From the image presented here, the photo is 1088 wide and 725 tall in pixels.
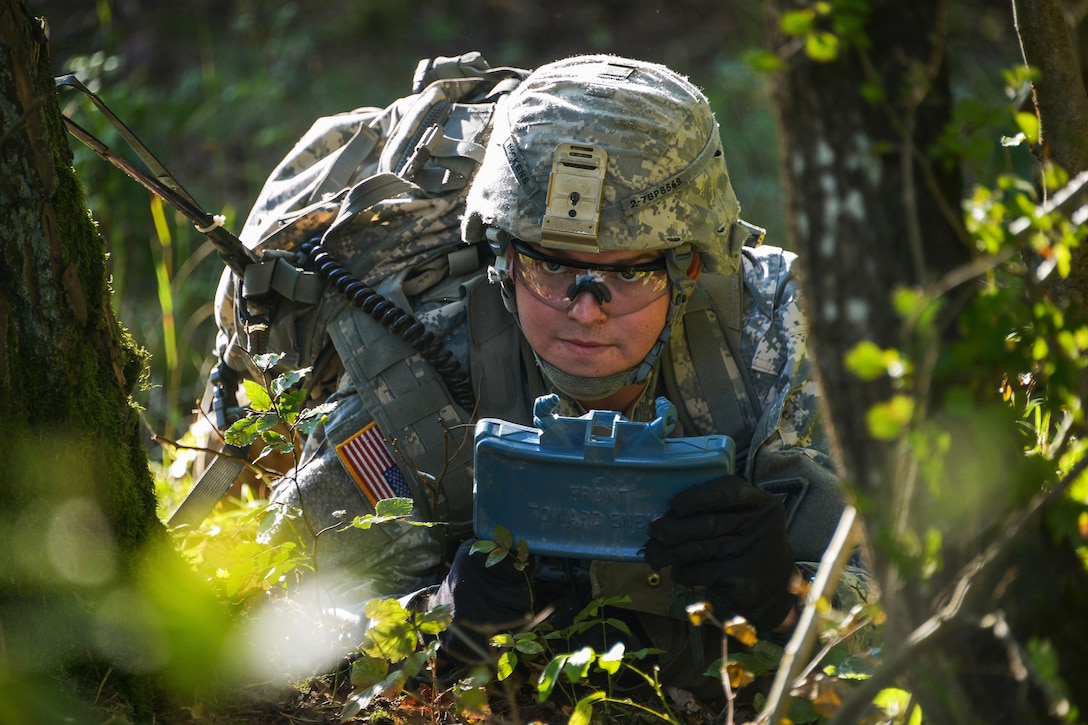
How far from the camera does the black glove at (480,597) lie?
8.58 ft

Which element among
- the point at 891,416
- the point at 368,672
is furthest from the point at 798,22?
the point at 368,672

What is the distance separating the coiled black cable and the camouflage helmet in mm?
345

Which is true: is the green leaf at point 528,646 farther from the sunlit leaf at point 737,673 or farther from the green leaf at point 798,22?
the green leaf at point 798,22

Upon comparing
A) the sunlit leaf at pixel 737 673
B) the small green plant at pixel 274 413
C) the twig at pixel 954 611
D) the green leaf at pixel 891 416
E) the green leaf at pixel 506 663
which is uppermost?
the green leaf at pixel 891 416

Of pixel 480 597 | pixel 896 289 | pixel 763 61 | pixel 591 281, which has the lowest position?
pixel 480 597

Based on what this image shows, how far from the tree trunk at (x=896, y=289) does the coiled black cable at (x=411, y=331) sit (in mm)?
1757

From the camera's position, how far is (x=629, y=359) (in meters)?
2.96

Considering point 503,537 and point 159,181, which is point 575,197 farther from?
point 159,181

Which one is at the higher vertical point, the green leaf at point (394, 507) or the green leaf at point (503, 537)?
the green leaf at point (394, 507)

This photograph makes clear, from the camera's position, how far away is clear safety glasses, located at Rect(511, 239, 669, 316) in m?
2.86

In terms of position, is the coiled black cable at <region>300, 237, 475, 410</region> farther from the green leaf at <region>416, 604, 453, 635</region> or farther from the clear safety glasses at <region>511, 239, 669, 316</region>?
the green leaf at <region>416, 604, 453, 635</region>

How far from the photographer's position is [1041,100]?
2.67 meters

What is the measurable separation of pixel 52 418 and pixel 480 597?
103cm

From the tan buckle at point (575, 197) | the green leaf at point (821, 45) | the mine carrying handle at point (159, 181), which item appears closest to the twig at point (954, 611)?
the green leaf at point (821, 45)
